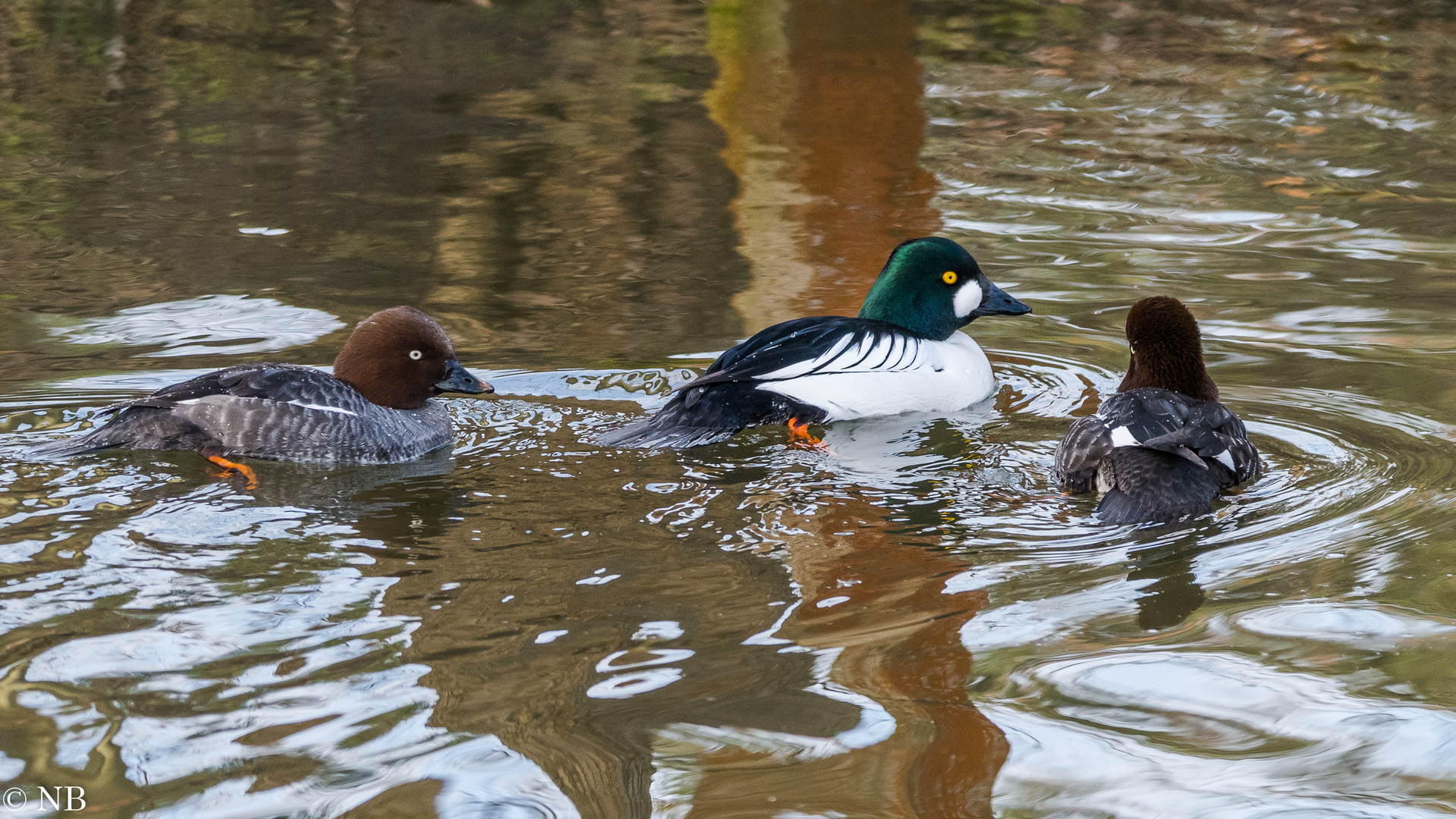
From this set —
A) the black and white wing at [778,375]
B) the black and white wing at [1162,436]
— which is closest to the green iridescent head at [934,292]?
the black and white wing at [778,375]

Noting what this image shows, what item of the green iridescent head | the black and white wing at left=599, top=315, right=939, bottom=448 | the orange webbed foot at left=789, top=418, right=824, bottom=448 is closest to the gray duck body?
the black and white wing at left=599, top=315, right=939, bottom=448

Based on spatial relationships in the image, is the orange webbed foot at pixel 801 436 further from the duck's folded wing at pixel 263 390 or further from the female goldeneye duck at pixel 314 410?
the duck's folded wing at pixel 263 390

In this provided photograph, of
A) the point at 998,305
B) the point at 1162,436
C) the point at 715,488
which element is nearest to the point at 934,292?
the point at 998,305

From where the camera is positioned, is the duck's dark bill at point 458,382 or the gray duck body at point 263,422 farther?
the duck's dark bill at point 458,382

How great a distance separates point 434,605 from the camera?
475 centimetres

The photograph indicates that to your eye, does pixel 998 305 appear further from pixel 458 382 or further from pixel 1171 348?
pixel 458 382

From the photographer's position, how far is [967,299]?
305 inches

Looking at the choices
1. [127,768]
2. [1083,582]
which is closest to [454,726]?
[127,768]

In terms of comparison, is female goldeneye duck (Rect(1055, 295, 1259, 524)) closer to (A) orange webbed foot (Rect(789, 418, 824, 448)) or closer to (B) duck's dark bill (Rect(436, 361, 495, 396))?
(A) orange webbed foot (Rect(789, 418, 824, 448))

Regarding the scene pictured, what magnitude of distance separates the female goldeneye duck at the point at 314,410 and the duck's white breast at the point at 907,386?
5.04ft

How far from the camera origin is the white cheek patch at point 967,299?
7.72 metres

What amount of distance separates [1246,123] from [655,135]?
5.42 m

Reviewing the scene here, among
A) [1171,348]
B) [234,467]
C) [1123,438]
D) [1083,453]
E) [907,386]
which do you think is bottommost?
[234,467]

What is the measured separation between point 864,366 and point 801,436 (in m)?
0.51
